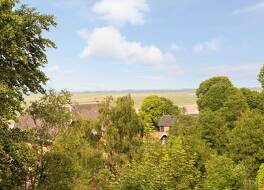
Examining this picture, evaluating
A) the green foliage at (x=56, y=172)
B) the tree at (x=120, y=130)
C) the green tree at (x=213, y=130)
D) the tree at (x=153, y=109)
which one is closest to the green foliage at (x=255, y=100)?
the green tree at (x=213, y=130)

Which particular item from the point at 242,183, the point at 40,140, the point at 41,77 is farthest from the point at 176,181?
the point at 41,77

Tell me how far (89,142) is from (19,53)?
94.0ft

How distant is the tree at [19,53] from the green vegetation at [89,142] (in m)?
0.04

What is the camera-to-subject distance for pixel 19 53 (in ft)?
64.4

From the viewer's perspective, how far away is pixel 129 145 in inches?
1929

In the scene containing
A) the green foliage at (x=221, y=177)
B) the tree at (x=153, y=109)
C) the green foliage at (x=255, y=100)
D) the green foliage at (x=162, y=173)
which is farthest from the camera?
the tree at (x=153, y=109)

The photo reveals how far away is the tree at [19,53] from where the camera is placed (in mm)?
18578

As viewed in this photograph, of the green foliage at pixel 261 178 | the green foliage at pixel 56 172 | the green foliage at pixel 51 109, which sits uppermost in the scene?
the green foliage at pixel 51 109

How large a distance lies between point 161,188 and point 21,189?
27.0ft

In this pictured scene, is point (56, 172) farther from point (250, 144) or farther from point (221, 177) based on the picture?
point (250, 144)

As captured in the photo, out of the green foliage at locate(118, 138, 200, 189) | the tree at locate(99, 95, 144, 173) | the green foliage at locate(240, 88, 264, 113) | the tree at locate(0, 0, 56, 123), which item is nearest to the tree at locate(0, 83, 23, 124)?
the tree at locate(0, 0, 56, 123)

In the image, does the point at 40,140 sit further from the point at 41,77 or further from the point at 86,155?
the point at 86,155

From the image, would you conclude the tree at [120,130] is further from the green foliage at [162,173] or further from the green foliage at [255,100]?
the green foliage at [255,100]

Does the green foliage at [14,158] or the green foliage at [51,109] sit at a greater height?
the green foliage at [51,109]
